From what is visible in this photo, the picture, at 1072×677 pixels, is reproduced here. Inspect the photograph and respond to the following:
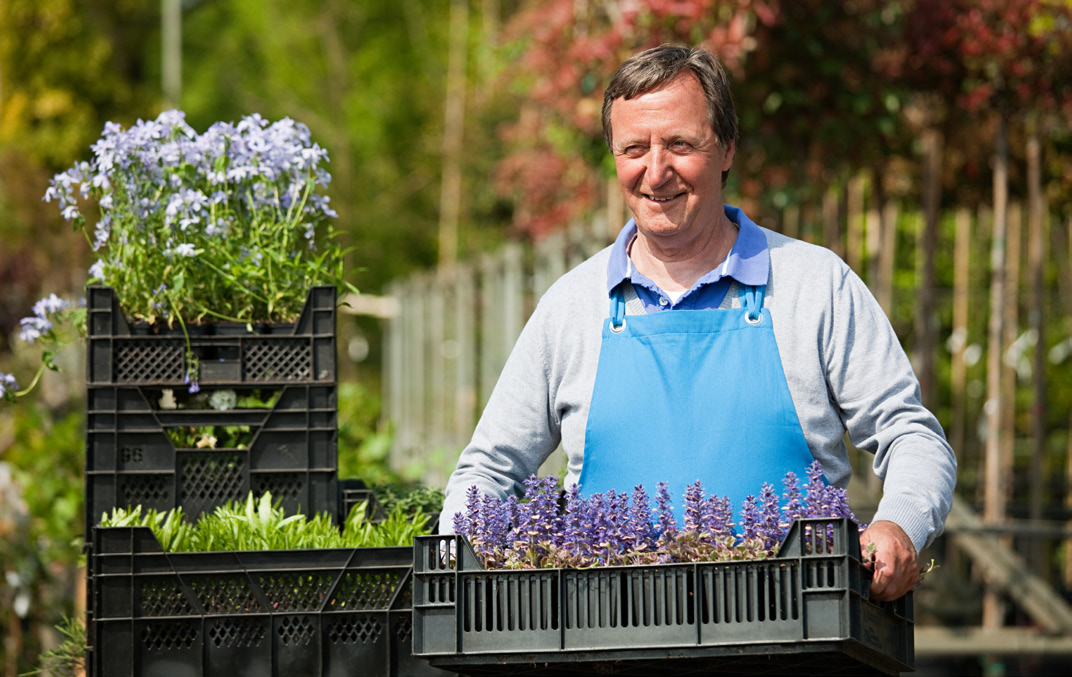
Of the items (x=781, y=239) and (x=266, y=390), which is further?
(x=266, y=390)

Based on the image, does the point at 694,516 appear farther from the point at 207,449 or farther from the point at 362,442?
the point at 362,442

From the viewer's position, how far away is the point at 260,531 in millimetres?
2818

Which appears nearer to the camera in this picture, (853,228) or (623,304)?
(623,304)

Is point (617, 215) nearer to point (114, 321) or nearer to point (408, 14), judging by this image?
point (114, 321)

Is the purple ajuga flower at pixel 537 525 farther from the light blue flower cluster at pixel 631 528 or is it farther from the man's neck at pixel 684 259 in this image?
the man's neck at pixel 684 259

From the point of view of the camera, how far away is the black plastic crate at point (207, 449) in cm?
308

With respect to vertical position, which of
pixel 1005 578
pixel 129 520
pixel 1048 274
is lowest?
pixel 1005 578

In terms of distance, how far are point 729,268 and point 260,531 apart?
3.45 ft

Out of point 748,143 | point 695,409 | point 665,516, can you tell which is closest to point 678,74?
point 695,409

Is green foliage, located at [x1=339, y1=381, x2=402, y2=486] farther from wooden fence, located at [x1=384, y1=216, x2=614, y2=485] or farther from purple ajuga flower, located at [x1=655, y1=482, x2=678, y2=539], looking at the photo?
purple ajuga flower, located at [x1=655, y1=482, x2=678, y2=539]

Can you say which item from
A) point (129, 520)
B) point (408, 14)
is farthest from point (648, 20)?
point (408, 14)

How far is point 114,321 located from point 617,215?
4.05 metres

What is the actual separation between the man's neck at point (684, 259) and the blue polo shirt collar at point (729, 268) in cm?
3

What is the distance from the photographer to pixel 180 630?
2.64 m
